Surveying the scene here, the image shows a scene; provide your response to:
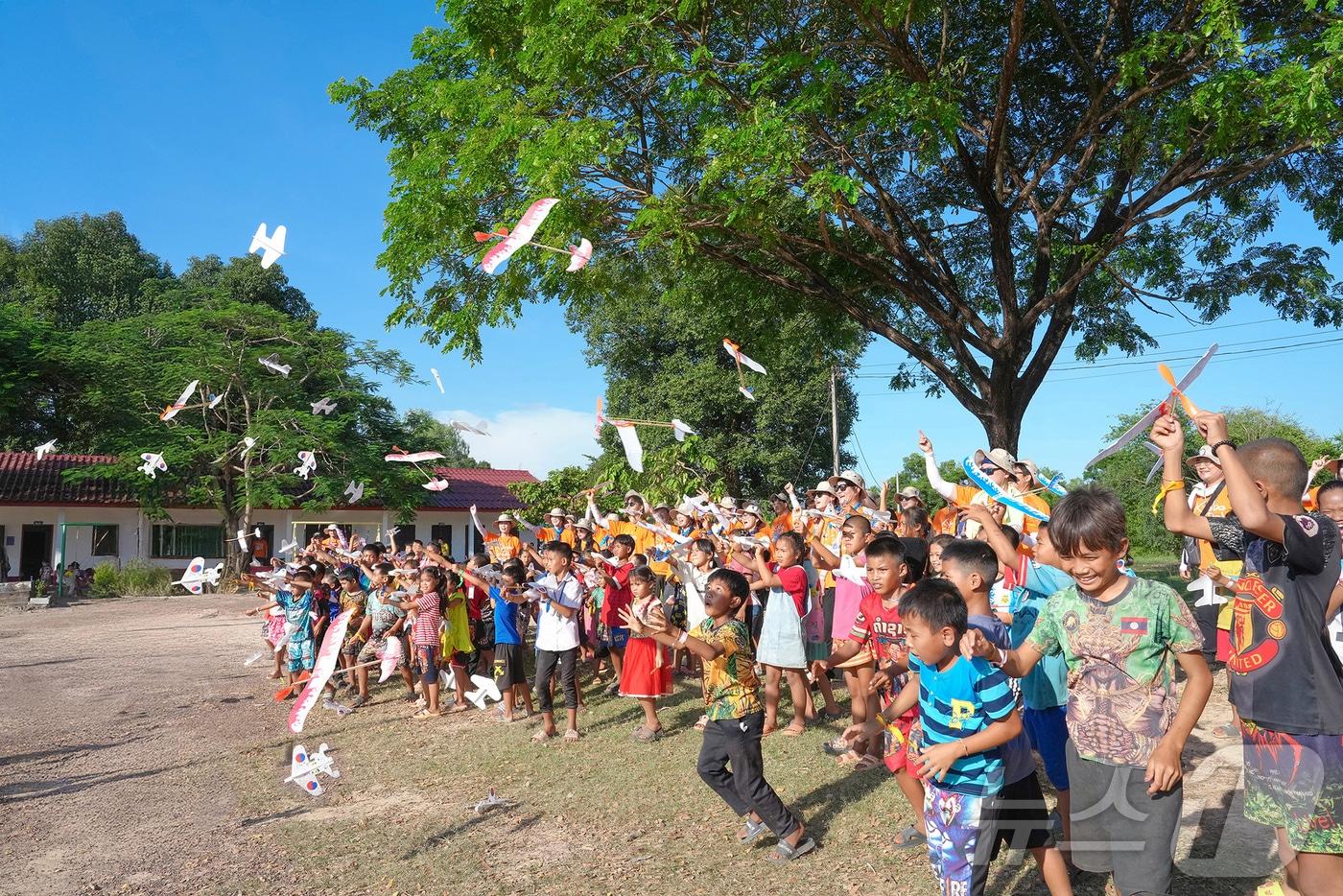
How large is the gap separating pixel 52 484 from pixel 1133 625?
101 ft

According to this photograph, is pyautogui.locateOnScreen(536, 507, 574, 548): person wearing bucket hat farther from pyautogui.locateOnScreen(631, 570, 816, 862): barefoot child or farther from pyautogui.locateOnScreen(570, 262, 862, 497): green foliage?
pyautogui.locateOnScreen(570, 262, 862, 497): green foliage

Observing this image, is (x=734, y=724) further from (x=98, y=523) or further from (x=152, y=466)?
(x=98, y=523)

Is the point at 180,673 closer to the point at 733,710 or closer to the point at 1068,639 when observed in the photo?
the point at 733,710

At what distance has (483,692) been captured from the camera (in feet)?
26.9

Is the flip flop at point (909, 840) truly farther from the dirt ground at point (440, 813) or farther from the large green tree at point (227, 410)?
the large green tree at point (227, 410)

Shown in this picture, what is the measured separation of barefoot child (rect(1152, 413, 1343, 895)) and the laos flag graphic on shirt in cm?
36

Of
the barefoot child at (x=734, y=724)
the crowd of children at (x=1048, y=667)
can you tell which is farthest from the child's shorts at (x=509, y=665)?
the barefoot child at (x=734, y=724)

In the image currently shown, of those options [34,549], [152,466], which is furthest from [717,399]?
[34,549]

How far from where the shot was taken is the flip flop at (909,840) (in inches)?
172

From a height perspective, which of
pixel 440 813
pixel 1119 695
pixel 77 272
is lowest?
pixel 440 813

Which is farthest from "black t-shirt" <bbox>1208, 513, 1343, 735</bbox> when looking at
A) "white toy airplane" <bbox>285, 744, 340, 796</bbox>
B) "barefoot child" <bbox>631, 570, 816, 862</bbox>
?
"white toy airplane" <bbox>285, 744, 340, 796</bbox>

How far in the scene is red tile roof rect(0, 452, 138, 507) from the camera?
25766 millimetres

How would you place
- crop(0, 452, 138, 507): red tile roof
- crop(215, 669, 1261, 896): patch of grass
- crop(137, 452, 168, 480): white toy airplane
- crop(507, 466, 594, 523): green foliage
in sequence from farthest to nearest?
crop(0, 452, 138, 507): red tile roof < crop(137, 452, 168, 480): white toy airplane < crop(507, 466, 594, 523): green foliage < crop(215, 669, 1261, 896): patch of grass

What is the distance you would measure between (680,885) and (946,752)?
6.13 feet
